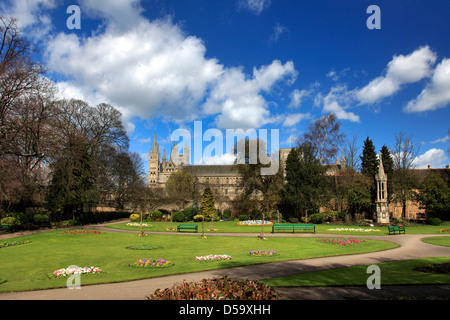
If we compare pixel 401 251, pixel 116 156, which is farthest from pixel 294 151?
pixel 401 251

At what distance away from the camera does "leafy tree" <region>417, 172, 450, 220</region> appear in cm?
3609

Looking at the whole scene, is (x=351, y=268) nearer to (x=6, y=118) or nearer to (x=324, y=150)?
(x=6, y=118)

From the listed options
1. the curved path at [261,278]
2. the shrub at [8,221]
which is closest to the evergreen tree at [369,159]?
the curved path at [261,278]

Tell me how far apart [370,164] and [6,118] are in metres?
43.4

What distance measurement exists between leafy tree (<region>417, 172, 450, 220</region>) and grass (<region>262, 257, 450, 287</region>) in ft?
104

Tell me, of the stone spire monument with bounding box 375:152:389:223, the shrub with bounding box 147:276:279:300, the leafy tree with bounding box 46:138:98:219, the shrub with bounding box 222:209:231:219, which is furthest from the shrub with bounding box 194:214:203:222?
the shrub with bounding box 147:276:279:300

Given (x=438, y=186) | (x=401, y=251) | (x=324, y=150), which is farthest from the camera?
(x=324, y=150)

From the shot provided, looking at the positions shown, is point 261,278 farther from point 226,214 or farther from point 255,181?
point 226,214

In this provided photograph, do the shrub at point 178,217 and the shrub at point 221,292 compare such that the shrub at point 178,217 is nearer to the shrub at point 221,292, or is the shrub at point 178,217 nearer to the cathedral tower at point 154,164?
the shrub at point 221,292

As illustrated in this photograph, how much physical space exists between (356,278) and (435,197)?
3580 centimetres

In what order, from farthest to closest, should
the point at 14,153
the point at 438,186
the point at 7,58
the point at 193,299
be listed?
the point at 438,186 → the point at 14,153 → the point at 7,58 → the point at 193,299

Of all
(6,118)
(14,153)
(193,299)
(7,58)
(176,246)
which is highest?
(7,58)

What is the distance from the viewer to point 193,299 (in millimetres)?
5535

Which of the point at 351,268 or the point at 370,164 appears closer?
the point at 351,268
